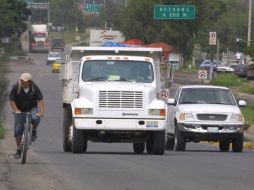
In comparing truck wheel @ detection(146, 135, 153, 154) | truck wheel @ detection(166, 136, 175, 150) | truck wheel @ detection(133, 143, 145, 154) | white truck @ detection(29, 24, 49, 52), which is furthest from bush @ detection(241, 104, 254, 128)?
white truck @ detection(29, 24, 49, 52)

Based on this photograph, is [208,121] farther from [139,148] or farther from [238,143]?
[139,148]

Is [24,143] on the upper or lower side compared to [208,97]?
upper

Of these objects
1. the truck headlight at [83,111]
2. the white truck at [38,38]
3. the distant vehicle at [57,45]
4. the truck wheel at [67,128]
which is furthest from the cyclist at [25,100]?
the distant vehicle at [57,45]

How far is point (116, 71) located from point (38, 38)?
112 metres

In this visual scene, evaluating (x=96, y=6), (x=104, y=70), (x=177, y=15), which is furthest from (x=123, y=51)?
(x=96, y=6)

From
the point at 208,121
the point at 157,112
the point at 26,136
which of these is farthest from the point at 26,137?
the point at 208,121

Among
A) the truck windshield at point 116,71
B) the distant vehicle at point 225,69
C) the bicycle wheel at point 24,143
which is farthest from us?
the distant vehicle at point 225,69

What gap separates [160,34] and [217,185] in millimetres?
70133

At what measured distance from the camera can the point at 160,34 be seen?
85.8 meters

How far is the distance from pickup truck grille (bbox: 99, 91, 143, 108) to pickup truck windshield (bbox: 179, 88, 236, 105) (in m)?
5.17

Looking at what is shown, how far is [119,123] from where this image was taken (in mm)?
23578

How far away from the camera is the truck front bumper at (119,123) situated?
77.2 ft

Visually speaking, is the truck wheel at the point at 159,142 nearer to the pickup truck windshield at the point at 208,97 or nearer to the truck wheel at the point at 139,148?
the truck wheel at the point at 139,148

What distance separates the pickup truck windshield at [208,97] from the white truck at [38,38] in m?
104
